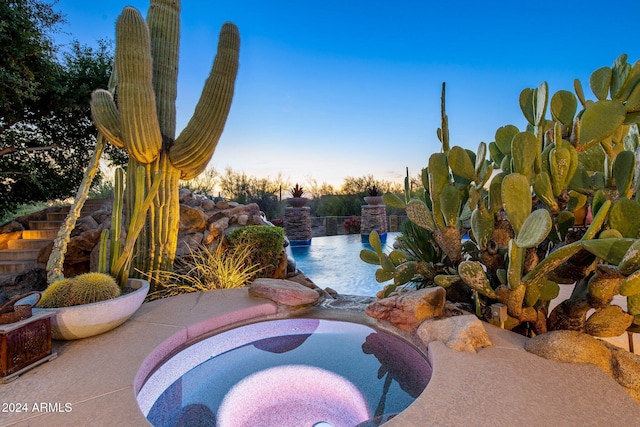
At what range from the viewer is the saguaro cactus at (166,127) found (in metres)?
3.22

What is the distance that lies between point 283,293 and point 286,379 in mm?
1055

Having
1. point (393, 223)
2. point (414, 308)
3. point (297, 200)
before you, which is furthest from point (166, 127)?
point (393, 223)

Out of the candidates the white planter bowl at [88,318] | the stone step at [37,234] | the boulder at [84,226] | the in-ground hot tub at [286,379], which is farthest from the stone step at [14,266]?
the in-ground hot tub at [286,379]

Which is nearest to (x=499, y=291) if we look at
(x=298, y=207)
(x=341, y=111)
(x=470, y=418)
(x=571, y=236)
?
(x=571, y=236)

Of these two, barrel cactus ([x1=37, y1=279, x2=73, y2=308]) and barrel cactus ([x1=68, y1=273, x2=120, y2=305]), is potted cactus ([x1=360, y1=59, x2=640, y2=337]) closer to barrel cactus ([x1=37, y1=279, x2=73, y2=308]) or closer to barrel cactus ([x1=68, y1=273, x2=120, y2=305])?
barrel cactus ([x1=68, y1=273, x2=120, y2=305])

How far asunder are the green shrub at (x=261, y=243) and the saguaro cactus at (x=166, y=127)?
125cm

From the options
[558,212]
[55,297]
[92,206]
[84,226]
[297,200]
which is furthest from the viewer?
[297,200]

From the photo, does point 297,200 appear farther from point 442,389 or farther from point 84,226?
point 442,389

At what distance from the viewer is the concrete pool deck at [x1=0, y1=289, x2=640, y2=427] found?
1.26m

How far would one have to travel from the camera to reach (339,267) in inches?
276

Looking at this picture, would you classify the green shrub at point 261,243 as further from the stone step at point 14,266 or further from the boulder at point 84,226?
the stone step at point 14,266

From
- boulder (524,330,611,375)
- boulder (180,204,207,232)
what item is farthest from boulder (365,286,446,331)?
boulder (180,204,207,232)

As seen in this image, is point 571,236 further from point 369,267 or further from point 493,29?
point 493,29

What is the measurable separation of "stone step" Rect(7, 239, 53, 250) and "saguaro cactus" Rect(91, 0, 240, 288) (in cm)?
314
